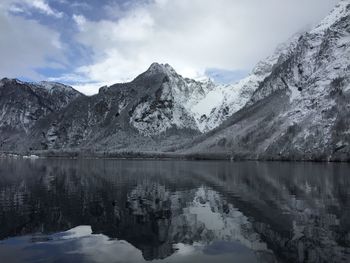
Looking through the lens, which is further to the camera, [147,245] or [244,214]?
[244,214]

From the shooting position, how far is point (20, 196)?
8338cm

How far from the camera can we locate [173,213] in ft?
214

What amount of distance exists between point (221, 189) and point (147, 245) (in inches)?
2241

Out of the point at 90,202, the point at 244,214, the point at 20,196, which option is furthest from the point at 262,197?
the point at 20,196

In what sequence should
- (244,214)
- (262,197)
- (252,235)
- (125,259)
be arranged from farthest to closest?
(262,197) < (244,214) < (252,235) < (125,259)

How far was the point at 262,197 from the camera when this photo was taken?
268ft

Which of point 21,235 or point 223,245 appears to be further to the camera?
point 21,235

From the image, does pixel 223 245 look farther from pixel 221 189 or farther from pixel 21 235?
pixel 221 189

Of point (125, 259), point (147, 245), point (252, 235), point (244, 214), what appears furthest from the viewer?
point (244, 214)

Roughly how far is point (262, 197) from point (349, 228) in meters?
31.4

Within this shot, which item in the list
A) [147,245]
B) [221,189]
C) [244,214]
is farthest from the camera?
[221,189]

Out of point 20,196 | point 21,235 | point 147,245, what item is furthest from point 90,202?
point 147,245

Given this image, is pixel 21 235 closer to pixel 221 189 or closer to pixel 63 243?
pixel 63 243

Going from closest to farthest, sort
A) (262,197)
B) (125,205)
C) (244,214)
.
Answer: (244,214), (125,205), (262,197)
